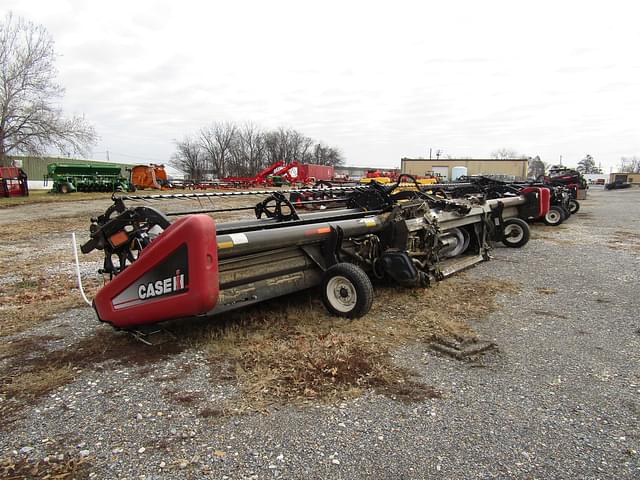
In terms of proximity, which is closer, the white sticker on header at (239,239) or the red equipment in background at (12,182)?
the white sticker on header at (239,239)

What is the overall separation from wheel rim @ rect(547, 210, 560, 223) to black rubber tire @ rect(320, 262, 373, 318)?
33.0ft

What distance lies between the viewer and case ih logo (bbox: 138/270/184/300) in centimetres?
324

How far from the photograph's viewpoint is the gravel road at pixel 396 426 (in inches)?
86.2

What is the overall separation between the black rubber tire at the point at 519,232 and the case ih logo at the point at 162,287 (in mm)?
6901

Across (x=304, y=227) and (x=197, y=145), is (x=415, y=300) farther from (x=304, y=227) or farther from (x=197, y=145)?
(x=197, y=145)

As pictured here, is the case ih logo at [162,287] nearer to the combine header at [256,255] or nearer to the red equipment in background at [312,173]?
the combine header at [256,255]

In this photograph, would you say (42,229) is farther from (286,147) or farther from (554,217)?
(286,147)

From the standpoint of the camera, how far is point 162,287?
3.34 metres

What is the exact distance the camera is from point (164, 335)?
3.82 meters

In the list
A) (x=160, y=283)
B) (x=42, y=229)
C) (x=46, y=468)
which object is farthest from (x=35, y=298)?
(x=42, y=229)

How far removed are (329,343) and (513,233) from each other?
613 cm

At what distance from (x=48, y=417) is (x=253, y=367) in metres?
1.26

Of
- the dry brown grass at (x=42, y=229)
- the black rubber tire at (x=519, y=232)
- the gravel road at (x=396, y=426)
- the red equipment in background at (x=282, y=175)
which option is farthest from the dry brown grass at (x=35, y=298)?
the red equipment in background at (x=282, y=175)

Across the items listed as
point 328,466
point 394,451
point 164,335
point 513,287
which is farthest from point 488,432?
point 513,287
